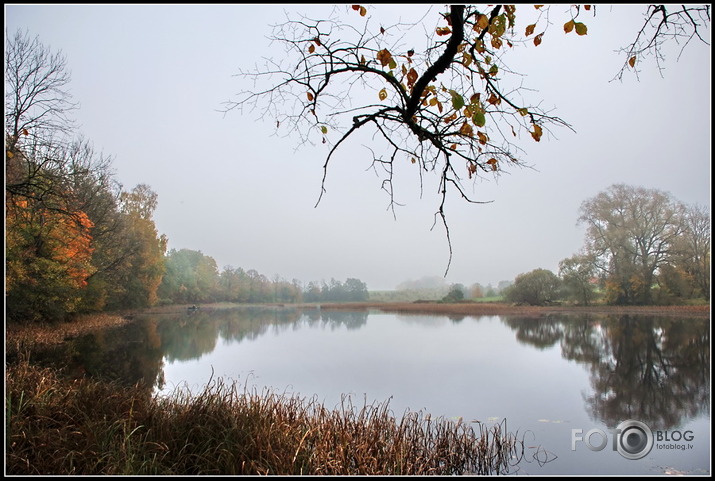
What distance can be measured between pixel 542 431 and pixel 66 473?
4871 millimetres

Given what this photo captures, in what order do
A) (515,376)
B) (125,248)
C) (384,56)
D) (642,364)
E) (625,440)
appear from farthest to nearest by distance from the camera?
(125,248), (642,364), (515,376), (625,440), (384,56)

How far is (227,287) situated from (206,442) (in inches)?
1215

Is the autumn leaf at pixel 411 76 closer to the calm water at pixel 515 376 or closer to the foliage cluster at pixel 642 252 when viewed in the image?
the calm water at pixel 515 376

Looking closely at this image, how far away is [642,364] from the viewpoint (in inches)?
371

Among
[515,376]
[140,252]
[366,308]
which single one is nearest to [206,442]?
[515,376]

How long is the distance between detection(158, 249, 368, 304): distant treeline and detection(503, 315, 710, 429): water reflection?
2179 centimetres

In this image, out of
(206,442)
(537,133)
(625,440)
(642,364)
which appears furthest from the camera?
(642,364)

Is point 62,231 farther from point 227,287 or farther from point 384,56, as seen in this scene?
point 227,287

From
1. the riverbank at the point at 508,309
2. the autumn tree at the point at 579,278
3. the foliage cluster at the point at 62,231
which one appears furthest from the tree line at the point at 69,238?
the autumn tree at the point at 579,278

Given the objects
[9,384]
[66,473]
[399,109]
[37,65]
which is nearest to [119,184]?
[37,65]

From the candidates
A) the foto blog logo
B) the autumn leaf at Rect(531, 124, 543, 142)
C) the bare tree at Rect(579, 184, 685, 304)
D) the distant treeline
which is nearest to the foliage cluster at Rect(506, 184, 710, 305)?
the bare tree at Rect(579, 184, 685, 304)

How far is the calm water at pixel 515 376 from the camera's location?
428 centimetres

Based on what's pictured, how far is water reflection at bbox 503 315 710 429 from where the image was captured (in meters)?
5.91

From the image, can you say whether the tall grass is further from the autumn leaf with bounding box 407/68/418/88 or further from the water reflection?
the water reflection
